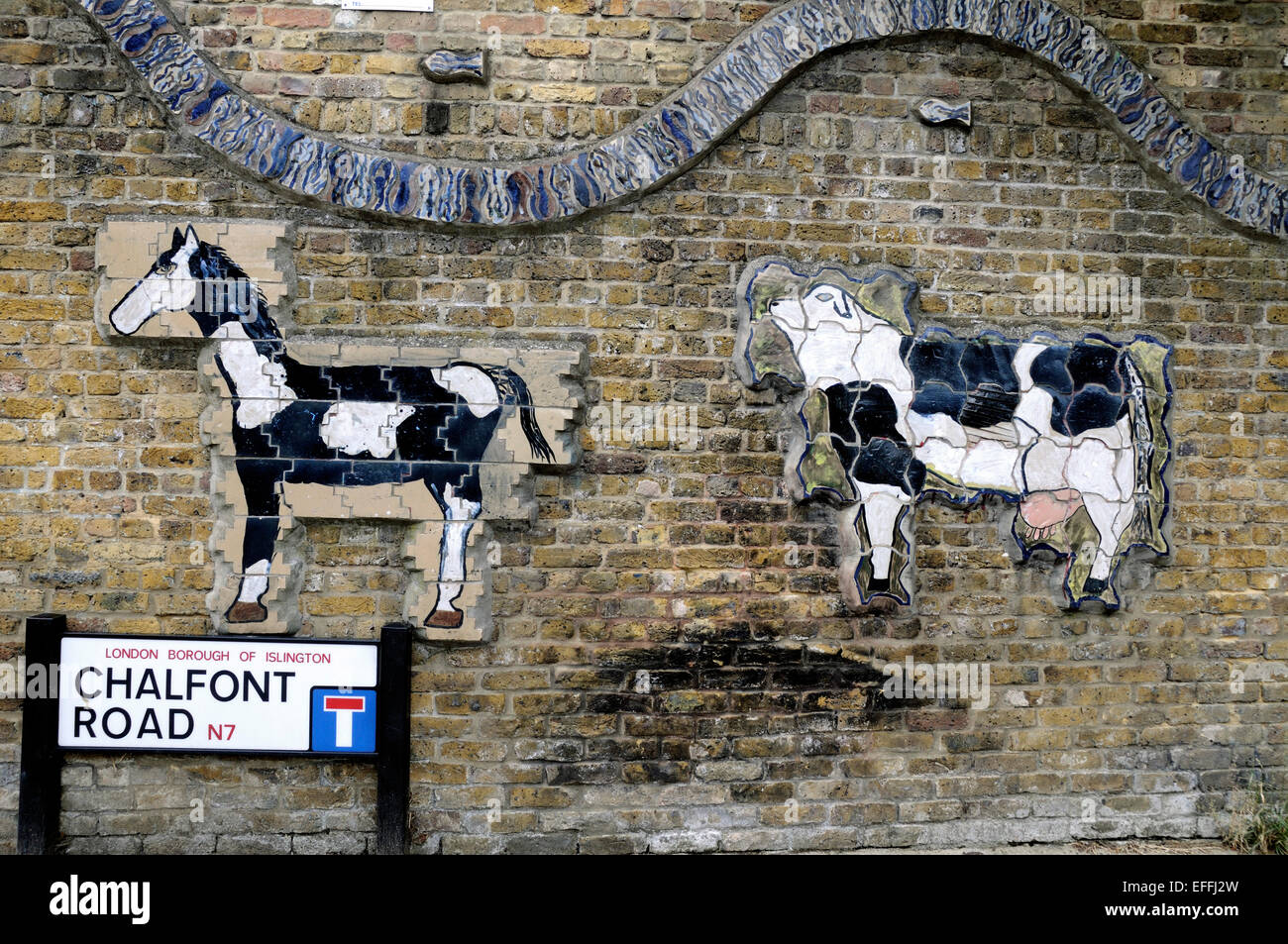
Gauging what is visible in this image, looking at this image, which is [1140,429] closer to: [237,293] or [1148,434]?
[1148,434]

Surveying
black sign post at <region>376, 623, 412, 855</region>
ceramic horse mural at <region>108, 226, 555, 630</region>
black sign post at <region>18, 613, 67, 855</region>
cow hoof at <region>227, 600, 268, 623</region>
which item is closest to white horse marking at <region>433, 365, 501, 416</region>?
ceramic horse mural at <region>108, 226, 555, 630</region>

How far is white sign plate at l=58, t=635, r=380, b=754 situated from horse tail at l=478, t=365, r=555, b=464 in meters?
0.98

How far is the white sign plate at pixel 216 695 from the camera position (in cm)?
314

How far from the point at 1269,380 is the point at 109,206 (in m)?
4.68

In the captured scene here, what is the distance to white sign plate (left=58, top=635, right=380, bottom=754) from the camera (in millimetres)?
3137

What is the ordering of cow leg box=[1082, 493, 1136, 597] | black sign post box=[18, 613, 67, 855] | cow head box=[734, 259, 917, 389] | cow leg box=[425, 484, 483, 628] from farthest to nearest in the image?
cow leg box=[1082, 493, 1136, 597], cow head box=[734, 259, 917, 389], cow leg box=[425, 484, 483, 628], black sign post box=[18, 613, 67, 855]

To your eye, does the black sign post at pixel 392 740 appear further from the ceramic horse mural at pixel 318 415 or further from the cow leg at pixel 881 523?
the cow leg at pixel 881 523

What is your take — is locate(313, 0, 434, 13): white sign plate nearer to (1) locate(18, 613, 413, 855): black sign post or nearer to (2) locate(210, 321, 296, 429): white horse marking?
(2) locate(210, 321, 296, 429): white horse marking

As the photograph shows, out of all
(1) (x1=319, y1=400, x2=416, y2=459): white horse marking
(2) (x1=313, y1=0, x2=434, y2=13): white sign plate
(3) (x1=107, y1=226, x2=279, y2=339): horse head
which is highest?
(2) (x1=313, y1=0, x2=434, y2=13): white sign plate

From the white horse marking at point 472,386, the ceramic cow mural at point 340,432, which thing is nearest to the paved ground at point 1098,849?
the ceramic cow mural at point 340,432

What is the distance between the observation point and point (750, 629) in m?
3.33

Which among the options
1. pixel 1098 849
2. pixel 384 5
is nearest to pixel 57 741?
pixel 384 5

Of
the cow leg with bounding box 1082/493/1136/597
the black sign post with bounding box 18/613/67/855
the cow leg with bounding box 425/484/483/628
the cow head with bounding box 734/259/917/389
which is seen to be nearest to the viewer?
the black sign post with bounding box 18/613/67/855

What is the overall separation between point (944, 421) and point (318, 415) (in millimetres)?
2430
